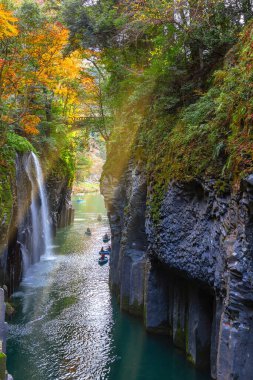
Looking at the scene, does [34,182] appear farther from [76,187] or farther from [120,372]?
[76,187]

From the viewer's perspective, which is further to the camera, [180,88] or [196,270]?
[180,88]

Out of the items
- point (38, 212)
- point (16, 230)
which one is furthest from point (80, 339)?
point (38, 212)

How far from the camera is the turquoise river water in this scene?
12891 millimetres

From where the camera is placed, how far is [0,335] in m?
10.3

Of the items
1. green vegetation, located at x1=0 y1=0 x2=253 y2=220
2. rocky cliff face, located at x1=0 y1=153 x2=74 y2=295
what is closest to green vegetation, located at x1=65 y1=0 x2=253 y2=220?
green vegetation, located at x1=0 y1=0 x2=253 y2=220

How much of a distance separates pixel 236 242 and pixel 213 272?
206cm

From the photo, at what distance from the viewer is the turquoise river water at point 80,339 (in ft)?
42.3

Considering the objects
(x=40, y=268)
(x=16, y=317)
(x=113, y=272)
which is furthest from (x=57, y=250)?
Result: (x=16, y=317)

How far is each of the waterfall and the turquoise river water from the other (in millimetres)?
4433

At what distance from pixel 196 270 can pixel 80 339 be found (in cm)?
625

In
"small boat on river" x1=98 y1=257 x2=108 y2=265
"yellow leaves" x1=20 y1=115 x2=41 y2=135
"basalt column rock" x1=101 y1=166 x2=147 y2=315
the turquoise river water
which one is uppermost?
"yellow leaves" x1=20 y1=115 x2=41 y2=135

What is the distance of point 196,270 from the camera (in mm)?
12047

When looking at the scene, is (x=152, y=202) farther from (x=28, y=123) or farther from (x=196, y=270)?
(x=28, y=123)

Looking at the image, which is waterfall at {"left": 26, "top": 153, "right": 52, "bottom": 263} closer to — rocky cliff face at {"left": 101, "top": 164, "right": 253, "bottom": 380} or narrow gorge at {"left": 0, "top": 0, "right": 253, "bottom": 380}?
narrow gorge at {"left": 0, "top": 0, "right": 253, "bottom": 380}
